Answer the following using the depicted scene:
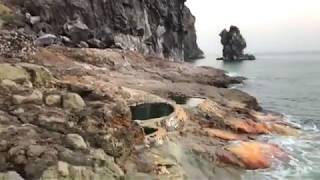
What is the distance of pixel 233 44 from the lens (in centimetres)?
18288

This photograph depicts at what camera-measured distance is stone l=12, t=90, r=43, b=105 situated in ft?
66.9

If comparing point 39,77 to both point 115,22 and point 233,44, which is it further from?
point 233,44

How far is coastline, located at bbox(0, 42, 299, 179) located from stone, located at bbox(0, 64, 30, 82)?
0.17ft

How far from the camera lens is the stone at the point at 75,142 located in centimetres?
1795

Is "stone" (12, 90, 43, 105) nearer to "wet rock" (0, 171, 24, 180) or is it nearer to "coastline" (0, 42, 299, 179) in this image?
"coastline" (0, 42, 299, 179)

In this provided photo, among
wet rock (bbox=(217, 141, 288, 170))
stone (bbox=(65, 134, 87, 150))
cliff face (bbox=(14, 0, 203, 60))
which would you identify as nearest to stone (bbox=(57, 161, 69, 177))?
stone (bbox=(65, 134, 87, 150))

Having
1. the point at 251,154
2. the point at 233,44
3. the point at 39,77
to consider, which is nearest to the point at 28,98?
the point at 39,77

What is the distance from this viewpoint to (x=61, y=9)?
7575 centimetres

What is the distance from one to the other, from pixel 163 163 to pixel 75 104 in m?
4.85

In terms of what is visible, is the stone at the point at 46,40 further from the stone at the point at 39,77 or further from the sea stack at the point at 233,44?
the sea stack at the point at 233,44

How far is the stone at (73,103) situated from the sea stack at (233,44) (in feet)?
520

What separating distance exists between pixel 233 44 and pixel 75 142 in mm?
169100

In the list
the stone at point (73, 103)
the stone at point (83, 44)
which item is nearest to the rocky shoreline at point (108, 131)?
the stone at point (73, 103)

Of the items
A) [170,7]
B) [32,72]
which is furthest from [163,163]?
[170,7]
